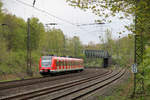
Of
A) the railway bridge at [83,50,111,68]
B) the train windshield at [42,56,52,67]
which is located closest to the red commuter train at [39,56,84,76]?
the train windshield at [42,56,52,67]

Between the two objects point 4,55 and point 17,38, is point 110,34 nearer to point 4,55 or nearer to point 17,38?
point 17,38

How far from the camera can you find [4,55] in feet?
91.8

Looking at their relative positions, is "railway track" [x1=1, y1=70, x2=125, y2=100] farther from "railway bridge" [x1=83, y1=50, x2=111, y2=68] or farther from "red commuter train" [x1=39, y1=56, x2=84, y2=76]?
"railway bridge" [x1=83, y1=50, x2=111, y2=68]

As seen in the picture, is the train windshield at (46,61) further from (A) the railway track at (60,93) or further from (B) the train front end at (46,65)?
(A) the railway track at (60,93)

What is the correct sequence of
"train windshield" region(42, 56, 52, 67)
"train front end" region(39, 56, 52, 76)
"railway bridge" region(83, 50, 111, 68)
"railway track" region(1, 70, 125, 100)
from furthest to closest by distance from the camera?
"railway bridge" region(83, 50, 111, 68) < "train windshield" region(42, 56, 52, 67) < "train front end" region(39, 56, 52, 76) < "railway track" region(1, 70, 125, 100)

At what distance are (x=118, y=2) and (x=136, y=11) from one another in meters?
1.07

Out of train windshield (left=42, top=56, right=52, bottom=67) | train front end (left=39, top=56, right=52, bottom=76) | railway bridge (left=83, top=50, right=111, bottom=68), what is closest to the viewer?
train front end (left=39, top=56, right=52, bottom=76)

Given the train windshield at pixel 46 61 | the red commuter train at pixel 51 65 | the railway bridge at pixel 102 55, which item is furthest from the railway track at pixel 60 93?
the railway bridge at pixel 102 55

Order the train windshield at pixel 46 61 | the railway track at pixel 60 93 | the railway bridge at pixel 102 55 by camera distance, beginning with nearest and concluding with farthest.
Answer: the railway track at pixel 60 93 → the train windshield at pixel 46 61 → the railway bridge at pixel 102 55

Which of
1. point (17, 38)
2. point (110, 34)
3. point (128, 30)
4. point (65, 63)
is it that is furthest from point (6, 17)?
point (110, 34)

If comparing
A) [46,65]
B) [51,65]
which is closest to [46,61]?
[46,65]

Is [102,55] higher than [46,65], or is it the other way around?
[102,55]

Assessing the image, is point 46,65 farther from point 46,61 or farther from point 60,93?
point 60,93

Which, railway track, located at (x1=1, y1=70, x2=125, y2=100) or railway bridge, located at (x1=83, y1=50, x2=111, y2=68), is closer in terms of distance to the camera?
railway track, located at (x1=1, y1=70, x2=125, y2=100)
